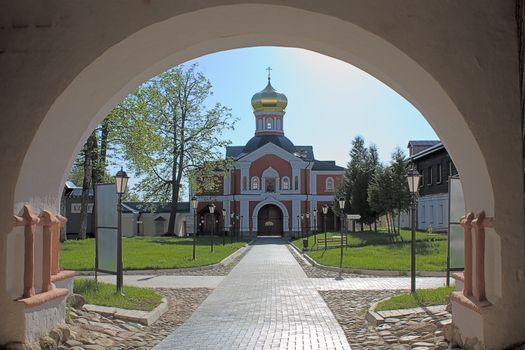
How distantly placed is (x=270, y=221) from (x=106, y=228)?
44.2 m

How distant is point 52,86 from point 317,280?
11.6m

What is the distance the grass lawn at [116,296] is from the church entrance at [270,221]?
44.1 meters

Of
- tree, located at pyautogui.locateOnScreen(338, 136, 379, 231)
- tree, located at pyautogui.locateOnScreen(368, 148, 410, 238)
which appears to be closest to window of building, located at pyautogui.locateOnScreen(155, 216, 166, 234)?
tree, located at pyautogui.locateOnScreen(338, 136, 379, 231)

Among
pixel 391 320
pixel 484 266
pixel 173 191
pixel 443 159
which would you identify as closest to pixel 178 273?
pixel 391 320

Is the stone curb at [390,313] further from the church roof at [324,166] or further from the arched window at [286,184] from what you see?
the church roof at [324,166]

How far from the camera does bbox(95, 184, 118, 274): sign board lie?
12148 millimetres

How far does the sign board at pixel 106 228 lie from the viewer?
39.9 ft

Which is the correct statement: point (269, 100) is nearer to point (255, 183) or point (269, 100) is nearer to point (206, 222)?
point (255, 183)

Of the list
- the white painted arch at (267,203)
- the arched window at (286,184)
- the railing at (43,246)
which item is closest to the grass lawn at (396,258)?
the railing at (43,246)

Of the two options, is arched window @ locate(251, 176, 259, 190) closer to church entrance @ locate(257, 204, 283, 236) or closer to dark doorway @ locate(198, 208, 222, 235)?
church entrance @ locate(257, 204, 283, 236)

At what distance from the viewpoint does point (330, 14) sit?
17.4ft

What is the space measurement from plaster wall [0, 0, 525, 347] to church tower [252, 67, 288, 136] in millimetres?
55339

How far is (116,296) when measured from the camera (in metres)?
10.6

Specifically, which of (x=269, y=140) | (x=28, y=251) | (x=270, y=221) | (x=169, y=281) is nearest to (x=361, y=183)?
(x=270, y=221)
